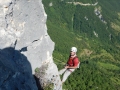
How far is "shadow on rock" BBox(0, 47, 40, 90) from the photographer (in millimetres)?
16780

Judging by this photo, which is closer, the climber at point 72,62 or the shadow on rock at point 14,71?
the shadow on rock at point 14,71

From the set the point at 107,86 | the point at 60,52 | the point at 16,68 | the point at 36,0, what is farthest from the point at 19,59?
the point at 60,52

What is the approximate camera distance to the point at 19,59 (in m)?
20.6

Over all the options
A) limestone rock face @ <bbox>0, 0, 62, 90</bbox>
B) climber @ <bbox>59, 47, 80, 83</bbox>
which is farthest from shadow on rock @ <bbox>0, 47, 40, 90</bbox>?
climber @ <bbox>59, 47, 80, 83</bbox>

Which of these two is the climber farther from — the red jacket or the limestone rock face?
the limestone rock face

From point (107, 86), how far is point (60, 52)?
10961cm

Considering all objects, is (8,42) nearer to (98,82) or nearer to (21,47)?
(21,47)

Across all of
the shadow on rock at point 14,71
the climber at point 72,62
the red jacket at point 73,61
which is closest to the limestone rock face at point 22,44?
the shadow on rock at point 14,71

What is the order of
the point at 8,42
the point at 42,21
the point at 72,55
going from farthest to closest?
the point at 42,21 → the point at 72,55 → the point at 8,42

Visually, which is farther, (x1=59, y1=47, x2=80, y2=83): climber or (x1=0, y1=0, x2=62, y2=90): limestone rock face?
(x1=59, y1=47, x2=80, y2=83): climber

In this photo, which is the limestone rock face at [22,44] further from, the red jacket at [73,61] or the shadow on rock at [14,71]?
the red jacket at [73,61]

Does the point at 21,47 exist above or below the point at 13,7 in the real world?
below

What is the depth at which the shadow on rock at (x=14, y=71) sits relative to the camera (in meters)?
16.8

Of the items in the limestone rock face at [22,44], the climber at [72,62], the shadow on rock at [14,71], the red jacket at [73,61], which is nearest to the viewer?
the shadow on rock at [14,71]
